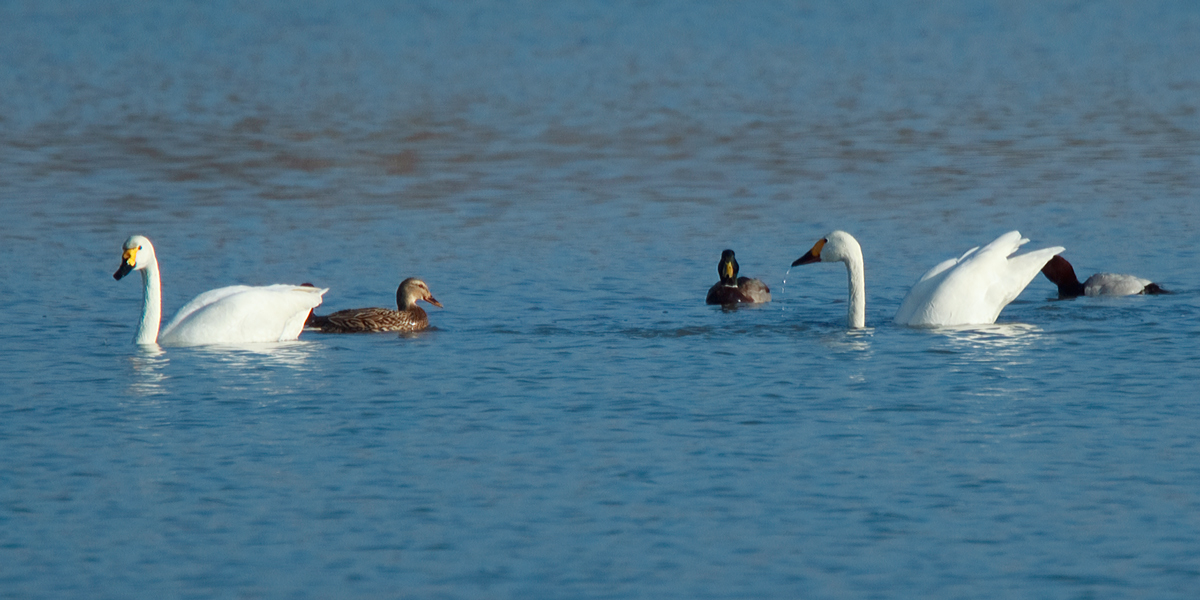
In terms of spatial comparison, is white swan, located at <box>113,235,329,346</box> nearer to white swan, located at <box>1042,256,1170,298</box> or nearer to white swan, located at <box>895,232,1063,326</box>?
white swan, located at <box>895,232,1063,326</box>

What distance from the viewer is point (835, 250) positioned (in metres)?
14.0

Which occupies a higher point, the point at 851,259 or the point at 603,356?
the point at 851,259

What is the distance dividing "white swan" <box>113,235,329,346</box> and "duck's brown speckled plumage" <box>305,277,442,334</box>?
1.41 ft

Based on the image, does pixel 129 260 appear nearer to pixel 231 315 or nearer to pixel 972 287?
pixel 231 315

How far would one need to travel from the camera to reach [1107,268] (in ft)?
52.1

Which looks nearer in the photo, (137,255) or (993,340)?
(993,340)

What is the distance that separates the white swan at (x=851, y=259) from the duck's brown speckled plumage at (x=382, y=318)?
2970 mm

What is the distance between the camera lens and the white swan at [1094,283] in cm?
1428

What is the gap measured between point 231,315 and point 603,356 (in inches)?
110

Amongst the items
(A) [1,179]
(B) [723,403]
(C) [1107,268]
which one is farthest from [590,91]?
(B) [723,403]

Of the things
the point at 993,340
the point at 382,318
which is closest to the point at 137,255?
the point at 382,318

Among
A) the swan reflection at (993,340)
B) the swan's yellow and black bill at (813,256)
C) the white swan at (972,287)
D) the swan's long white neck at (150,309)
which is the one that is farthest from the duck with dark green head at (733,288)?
the swan's long white neck at (150,309)

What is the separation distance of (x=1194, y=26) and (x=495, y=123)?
831 inches

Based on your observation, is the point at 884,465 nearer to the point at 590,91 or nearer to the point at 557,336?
the point at 557,336
